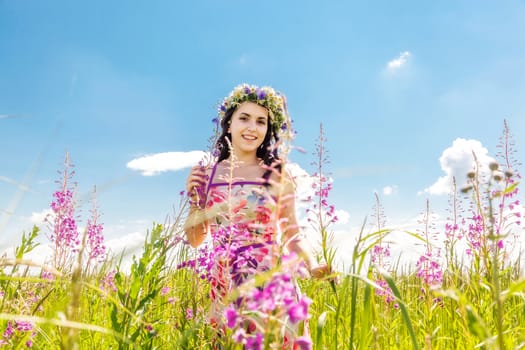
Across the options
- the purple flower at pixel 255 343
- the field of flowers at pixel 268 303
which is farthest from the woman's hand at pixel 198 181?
the purple flower at pixel 255 343

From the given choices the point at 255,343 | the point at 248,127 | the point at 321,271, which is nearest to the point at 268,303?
the point at 255,343

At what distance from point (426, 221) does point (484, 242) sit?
193 cm

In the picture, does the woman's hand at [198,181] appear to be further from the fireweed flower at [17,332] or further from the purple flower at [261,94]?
the purple flower at [261,94]

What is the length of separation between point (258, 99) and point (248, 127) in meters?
0.52

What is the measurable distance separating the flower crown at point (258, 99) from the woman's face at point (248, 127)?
9 centimetres

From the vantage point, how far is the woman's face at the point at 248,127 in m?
5.05

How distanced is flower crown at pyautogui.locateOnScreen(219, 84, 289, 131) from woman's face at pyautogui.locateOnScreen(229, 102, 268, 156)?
85 mm

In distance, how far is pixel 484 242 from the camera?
103 inches

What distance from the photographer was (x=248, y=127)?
5082 millimetres

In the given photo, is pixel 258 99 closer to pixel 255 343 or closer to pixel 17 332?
pixel 17 332

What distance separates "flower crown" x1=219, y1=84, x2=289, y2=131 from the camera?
5422 millimetres

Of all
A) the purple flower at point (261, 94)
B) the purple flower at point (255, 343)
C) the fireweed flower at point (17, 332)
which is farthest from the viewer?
the purple flower at point (261, 94)

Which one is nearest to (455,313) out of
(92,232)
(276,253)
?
(276,253)

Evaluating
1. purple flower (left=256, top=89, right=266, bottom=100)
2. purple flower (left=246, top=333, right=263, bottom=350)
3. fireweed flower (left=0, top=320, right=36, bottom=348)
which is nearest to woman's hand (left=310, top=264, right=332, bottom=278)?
purple flower (left=246, top=333, right=263, bottom=350)
